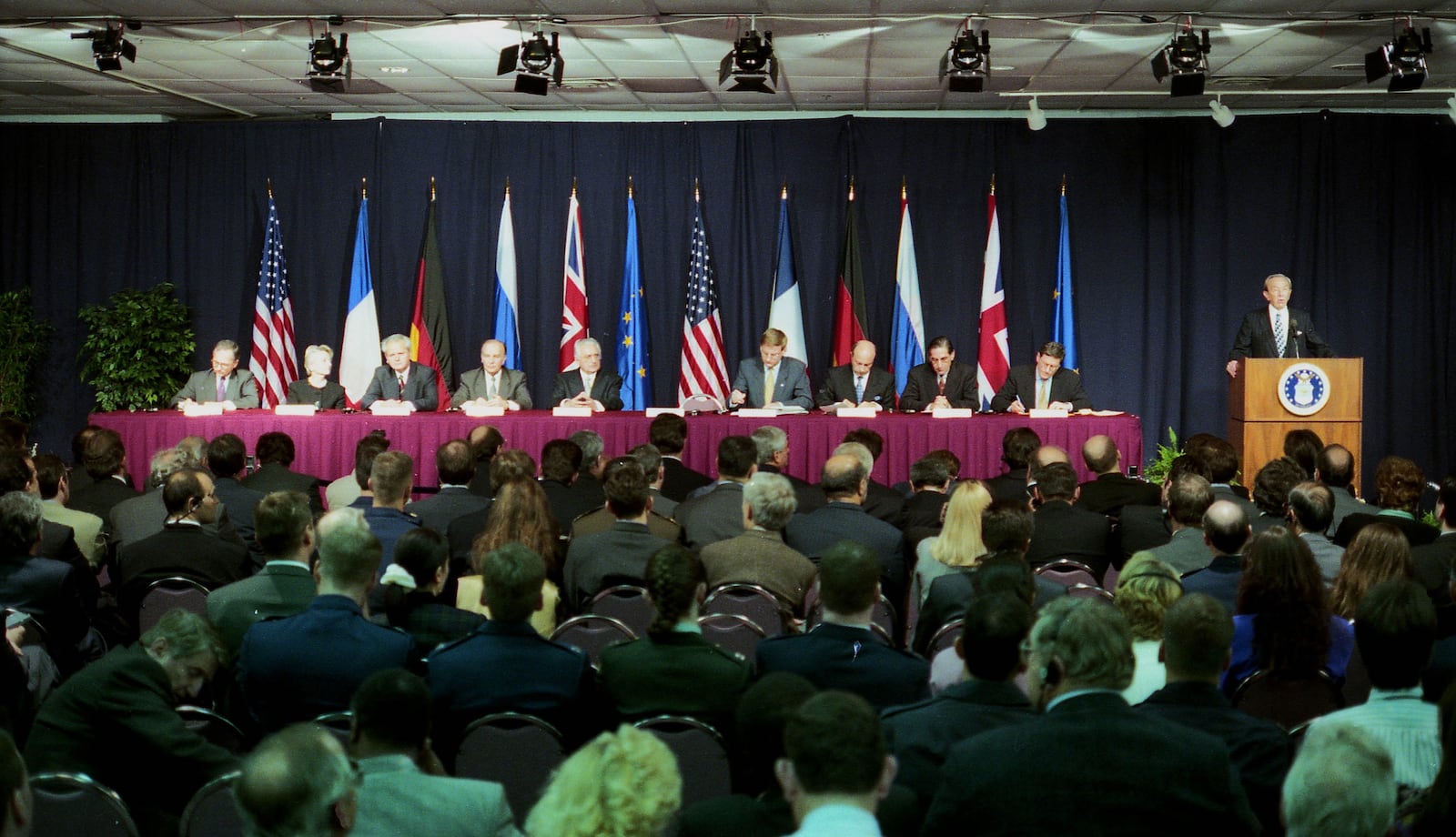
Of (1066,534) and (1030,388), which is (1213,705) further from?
(1030,388)

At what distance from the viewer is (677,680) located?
329 cm

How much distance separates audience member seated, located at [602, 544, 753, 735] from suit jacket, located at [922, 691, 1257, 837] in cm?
96

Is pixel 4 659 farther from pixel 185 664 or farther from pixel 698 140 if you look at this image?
pixel 698 140

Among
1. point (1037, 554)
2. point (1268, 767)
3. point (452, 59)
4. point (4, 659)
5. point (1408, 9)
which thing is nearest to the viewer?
point (1268, 767)

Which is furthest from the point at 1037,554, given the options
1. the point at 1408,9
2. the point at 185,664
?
the point at 1408,9

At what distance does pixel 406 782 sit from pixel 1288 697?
7.41ft

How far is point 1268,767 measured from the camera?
2.79 meters

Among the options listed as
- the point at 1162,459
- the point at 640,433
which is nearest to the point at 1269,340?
the point at 1162,459

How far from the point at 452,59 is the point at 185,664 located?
7338 millimetres

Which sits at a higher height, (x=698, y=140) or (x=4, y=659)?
(x=698, y=140)

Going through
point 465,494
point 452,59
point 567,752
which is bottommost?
point 567,752

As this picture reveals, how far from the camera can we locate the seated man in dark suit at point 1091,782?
2311mm

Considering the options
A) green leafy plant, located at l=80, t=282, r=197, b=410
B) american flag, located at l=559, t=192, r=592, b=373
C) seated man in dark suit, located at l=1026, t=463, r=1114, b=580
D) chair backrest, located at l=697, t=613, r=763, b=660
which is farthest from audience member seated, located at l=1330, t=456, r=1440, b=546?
green leafy plant, located at l=80, t=282, r=197, b=410

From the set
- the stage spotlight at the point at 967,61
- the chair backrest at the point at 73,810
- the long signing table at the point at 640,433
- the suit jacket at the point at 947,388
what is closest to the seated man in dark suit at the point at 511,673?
the chair backrest at the point at 73,810
